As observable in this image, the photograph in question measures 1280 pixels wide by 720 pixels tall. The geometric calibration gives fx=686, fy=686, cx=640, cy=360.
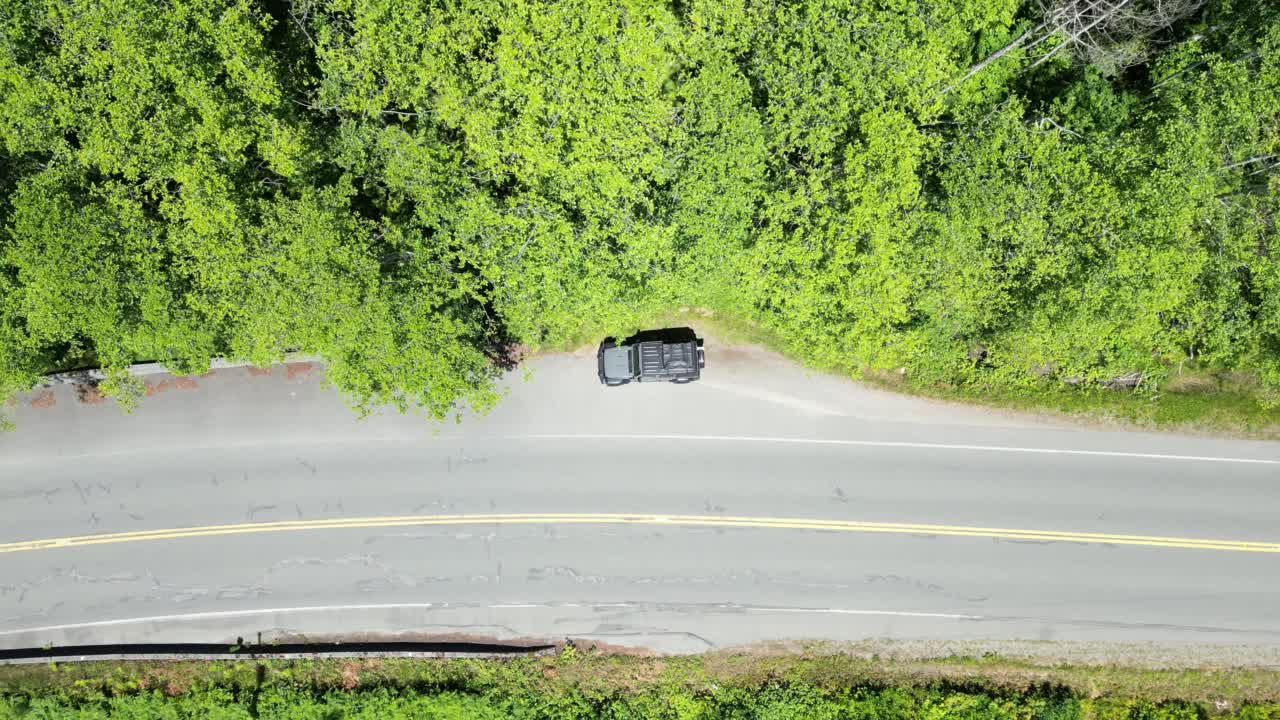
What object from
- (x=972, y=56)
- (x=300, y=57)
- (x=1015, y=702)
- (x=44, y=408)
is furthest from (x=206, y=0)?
(x=1015, y=702)

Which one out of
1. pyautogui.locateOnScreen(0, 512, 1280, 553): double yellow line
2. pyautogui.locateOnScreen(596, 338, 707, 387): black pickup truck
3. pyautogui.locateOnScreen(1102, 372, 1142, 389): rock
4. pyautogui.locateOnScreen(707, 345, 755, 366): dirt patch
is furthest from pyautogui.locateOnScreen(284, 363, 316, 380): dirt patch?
pyautogui.locateOnScreen(1102, 372, 1142, 389): rock

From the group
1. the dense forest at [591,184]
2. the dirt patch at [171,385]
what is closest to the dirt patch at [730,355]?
the dense forest at [591,184]

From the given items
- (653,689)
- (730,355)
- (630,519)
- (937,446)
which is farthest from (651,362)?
(653,689)

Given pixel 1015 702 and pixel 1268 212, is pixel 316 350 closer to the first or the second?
pixel 1015 702

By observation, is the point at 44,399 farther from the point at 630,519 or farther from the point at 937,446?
the point at 937,446

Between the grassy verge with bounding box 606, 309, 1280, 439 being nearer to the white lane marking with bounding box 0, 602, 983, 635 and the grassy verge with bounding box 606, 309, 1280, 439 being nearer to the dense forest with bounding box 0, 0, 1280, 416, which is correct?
the dense forest with bounding box 0, 0, 1280, 416
